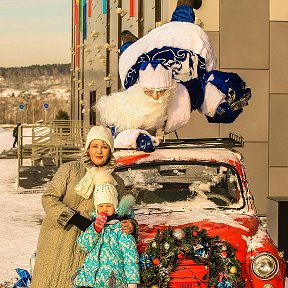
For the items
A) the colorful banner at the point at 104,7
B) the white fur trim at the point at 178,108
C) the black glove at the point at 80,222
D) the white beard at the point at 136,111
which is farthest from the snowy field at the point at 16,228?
the colorful banner at the point at 104,7

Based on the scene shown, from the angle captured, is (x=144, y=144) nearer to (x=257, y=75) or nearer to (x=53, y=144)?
(x=257, y=75)

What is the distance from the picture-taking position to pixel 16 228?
14.6m

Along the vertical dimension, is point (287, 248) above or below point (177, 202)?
below

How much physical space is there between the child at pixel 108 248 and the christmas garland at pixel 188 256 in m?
0.28

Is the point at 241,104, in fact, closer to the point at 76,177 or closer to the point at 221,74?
the point at 221,74

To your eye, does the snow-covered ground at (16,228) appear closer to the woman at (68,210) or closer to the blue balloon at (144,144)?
the blue balloon at (144,144)

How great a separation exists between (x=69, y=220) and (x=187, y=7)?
3689mm

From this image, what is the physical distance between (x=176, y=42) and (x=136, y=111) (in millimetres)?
1034

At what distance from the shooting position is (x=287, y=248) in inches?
402

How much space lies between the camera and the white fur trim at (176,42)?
26.9 feet

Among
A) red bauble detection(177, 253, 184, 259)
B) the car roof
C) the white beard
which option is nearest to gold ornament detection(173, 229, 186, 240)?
red bauble detection(177, 253, 184, 259)

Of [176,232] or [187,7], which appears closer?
[176,232]

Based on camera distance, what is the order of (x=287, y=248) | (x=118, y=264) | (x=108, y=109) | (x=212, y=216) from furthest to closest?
1. (x=287, y=248)
2. (x=108, y=109)
3. (x=212, y=216)
4. (x=118, y=264)

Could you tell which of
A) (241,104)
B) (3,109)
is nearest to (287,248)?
(241,104)
